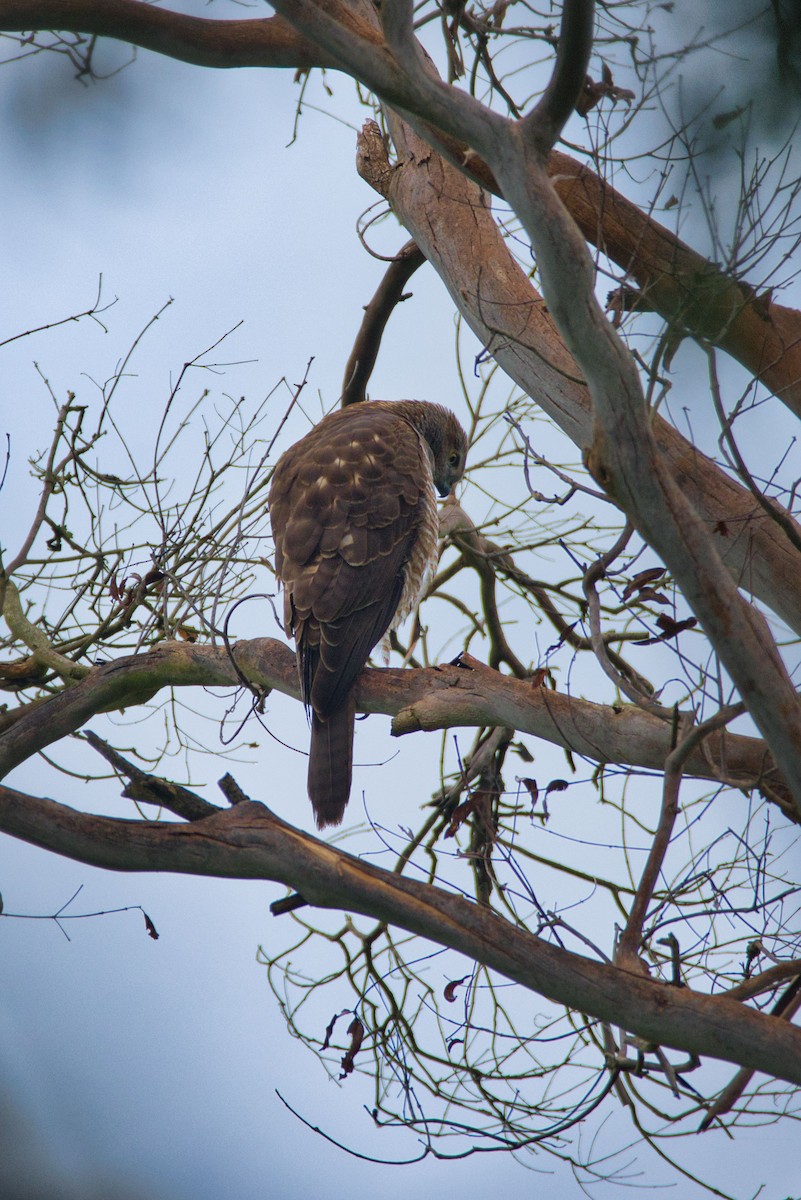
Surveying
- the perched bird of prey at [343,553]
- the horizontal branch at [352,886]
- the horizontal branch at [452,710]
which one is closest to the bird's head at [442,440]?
the perched bird of prey at [343,553]

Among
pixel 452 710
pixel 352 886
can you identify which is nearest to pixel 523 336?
pixel 452 710

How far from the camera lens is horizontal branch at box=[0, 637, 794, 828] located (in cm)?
308

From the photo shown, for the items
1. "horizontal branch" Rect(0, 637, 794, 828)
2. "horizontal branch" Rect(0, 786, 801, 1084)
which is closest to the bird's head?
"horizontal branch" Rect(0, 637, 794, 828)

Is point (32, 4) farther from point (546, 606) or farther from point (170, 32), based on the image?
point (546, 606)

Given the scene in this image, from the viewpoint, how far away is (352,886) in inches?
96.9

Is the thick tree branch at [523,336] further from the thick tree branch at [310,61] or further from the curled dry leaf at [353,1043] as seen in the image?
the curled dry leaf at [353,1043]

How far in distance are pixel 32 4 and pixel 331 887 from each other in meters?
2.33

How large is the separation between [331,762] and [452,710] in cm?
58

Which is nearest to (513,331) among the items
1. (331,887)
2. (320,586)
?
(320,586)

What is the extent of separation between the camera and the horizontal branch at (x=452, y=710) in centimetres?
308

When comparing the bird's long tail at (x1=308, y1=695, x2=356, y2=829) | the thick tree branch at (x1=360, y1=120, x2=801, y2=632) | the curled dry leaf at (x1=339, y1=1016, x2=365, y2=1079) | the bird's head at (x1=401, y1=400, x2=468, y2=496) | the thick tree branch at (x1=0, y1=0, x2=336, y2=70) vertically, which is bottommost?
the curled dry leaf at (x1=339, y1=1016, x2=365, y2=1079)

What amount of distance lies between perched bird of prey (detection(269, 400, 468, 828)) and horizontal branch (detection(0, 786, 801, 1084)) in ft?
3.76

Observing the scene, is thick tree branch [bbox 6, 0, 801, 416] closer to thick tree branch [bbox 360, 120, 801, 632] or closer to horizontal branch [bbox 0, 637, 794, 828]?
thick tree branch [bbox 360, 120, 801, 632]

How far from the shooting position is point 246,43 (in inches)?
108
